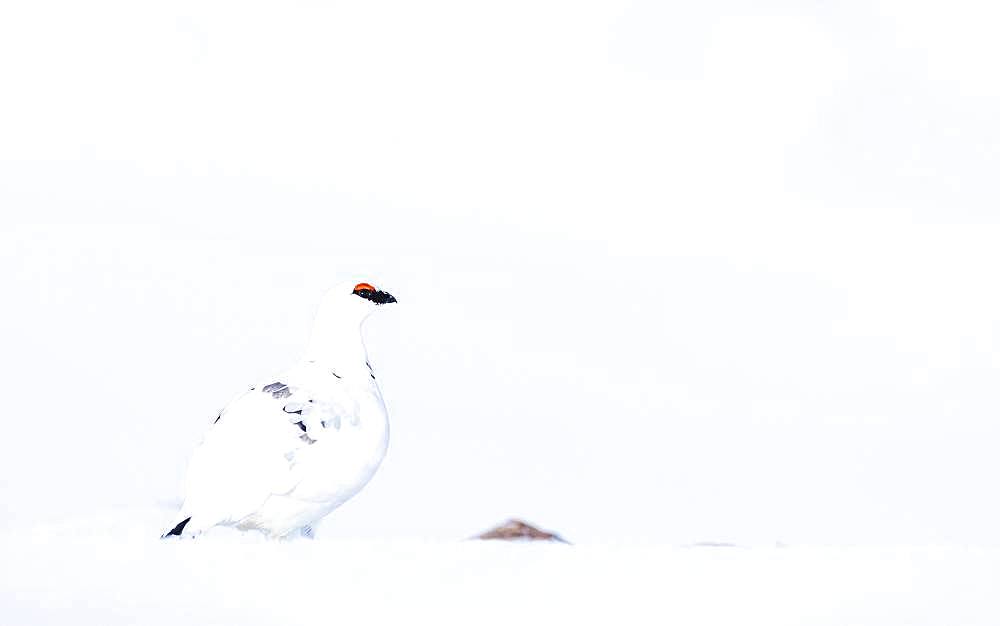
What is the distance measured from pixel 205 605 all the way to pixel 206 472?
1.28m

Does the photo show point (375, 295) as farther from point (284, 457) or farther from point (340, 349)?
point (284, 457)

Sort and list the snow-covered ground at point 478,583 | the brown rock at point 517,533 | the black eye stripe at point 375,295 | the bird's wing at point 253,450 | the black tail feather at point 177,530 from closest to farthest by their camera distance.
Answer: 1. the snow-covered ground at point 478,583
2. the black tail feather at point 177,530
3. the bird's wing at point 253,450
4. the black eye stripe at point 375,295
5. the brown rock at point 517,533

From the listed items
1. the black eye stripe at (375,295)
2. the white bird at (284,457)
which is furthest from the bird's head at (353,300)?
the white bird at (284,457)

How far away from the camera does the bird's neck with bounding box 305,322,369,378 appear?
6.88 m

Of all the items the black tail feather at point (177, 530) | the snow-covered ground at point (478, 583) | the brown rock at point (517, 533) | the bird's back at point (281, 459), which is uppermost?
the brown rock at point (517, 533)

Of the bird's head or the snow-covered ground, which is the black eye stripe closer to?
the bird's head

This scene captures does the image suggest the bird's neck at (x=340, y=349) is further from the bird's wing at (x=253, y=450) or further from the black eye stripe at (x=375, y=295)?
the bird's wing at (x=253, y=450)

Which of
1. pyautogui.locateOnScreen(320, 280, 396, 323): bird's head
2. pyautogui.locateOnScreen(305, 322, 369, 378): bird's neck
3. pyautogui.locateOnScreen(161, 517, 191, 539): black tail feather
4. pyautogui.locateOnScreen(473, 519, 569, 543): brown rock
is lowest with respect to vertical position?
pyautogui.locateOnScreen(161, 517, 191, 539): black tail feather

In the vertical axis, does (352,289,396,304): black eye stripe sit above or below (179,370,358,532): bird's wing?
above

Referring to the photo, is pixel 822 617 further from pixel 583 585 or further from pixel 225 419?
pixel 225 419

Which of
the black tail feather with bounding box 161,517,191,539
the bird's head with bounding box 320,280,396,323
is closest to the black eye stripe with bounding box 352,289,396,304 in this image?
the bird's head with bounding box 320,280,396,323

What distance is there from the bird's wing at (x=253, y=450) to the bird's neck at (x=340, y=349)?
405 mm

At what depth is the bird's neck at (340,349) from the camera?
271 inches

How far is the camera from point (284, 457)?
6172mm
